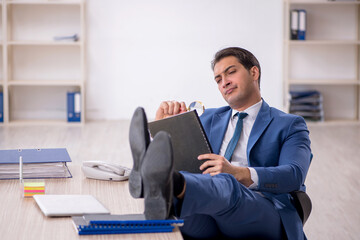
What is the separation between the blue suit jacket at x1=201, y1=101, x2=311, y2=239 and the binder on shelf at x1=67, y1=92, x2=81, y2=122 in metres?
3.86

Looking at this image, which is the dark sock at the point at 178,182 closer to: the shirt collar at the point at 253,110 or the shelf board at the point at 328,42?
the shirt collar at the point at 253,110

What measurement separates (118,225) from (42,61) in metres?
5.06

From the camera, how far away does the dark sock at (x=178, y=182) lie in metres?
1.48

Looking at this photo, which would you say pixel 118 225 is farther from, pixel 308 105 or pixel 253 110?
pixel 308 105

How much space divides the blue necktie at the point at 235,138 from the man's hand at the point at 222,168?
0.27 metres

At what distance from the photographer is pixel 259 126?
2135 mm

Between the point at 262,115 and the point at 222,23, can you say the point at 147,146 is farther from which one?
the point at 222,23

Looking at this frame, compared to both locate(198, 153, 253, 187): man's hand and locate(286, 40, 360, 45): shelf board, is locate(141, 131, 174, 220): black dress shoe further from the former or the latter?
locate(286, 40, 360, 45): shelf board

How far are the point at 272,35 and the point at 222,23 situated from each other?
575 mm

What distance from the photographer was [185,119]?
1.96 m

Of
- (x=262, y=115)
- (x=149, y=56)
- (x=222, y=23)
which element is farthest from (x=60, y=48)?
(x=262, y=115)

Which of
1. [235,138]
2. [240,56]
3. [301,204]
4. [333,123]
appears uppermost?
[240,56]

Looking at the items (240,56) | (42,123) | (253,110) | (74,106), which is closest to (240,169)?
(253,110)

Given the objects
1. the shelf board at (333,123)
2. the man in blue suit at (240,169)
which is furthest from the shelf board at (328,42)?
the man in blue suit at (240,169)
